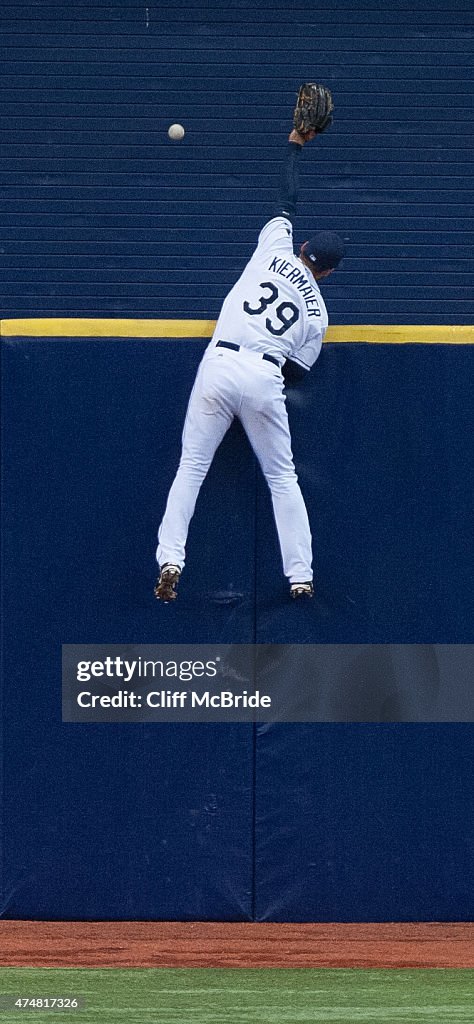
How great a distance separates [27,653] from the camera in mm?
7387

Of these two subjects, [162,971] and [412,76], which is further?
[412,76]

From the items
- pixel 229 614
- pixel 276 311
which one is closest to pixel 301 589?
A: pixel 229 614

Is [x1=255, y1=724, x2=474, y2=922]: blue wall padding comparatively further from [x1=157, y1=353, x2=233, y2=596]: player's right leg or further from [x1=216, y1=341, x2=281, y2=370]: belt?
[x1=216, y1=341, x2=281, y2=370]: belt

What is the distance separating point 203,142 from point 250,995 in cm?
722

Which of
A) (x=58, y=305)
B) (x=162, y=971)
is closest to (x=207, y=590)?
(x=162, y=971)

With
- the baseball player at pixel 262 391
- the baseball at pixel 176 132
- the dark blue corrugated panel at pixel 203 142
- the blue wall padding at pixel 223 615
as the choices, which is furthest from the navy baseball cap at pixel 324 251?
the dark blue corrugated panel at pixel 203 142

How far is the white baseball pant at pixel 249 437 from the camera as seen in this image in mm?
7121

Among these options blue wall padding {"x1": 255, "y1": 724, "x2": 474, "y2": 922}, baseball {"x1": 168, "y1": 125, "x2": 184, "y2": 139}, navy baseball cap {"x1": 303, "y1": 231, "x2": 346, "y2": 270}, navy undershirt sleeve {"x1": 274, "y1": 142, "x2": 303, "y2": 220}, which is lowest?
blue wall padding {"x1": 255, "y1": 724, "x2": 474, "y2": 922}

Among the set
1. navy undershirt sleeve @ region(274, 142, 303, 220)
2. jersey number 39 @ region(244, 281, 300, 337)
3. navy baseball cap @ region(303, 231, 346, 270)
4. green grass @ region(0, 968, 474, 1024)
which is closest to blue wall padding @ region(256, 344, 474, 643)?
jersey number 39 @ region(244, 281, 300, 337)

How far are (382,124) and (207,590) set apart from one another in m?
5.58

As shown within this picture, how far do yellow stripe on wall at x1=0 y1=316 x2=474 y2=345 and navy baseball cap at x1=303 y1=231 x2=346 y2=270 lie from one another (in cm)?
32

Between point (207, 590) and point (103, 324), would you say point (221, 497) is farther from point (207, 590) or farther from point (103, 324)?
point (103, 324)

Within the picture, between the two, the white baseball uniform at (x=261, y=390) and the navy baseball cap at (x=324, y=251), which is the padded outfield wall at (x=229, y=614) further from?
the navy baseball cap at (x=324, y=251)

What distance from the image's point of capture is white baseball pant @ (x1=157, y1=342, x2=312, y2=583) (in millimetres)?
7121
